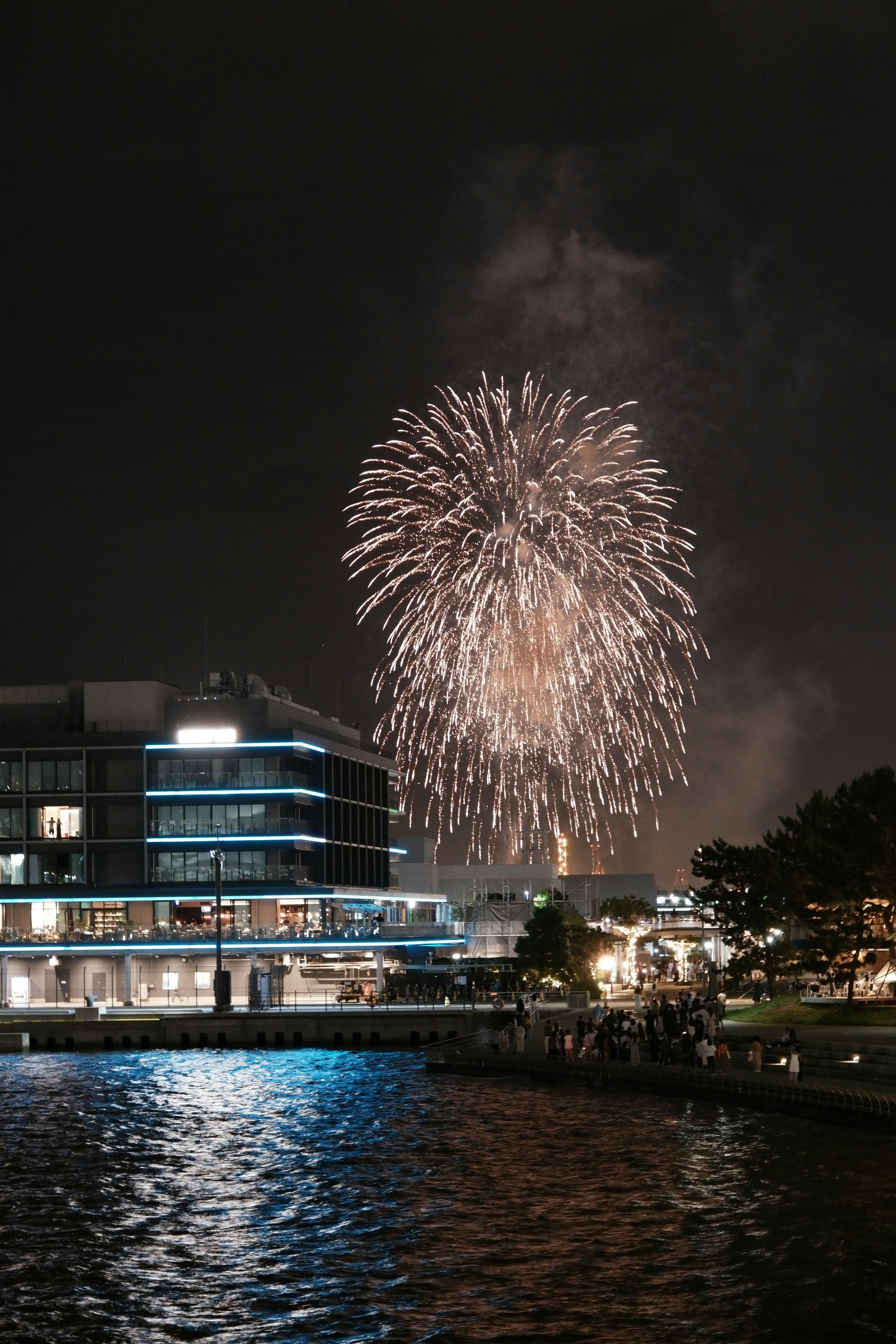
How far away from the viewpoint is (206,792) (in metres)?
140

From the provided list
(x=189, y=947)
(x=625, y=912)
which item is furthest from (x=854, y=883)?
(x=625, y=912)

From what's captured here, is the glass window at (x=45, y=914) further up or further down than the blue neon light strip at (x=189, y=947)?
further up

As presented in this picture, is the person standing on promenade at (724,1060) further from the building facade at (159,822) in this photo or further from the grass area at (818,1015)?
the building facade at (159,822)

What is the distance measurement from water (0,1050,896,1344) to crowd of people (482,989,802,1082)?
279cm

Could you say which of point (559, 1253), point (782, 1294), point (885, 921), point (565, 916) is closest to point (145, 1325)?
point (559, 1253)

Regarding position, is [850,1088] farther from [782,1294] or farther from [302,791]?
[302,791]

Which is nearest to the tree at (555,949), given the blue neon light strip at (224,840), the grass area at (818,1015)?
the blue neon light strip at (224,840)

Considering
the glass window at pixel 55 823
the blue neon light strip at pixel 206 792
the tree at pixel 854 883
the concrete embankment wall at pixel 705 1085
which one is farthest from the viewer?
the blue neon light strip at pixel 206 792

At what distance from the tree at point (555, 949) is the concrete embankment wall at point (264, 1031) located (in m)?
25.7

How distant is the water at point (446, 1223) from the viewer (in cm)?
3391

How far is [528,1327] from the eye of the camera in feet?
108

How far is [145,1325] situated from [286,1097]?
1514 inches

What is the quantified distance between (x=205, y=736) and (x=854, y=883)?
247 feet

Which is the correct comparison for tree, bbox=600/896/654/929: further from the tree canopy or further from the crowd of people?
the crowd of people
